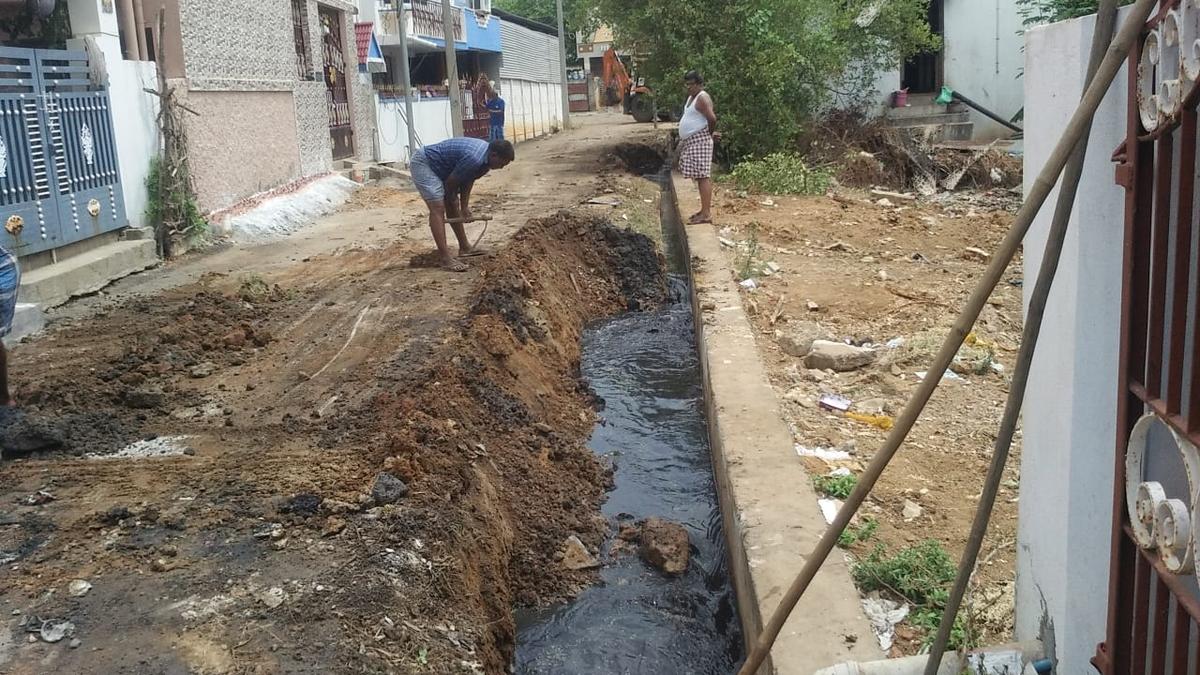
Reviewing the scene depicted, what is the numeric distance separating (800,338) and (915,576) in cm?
332

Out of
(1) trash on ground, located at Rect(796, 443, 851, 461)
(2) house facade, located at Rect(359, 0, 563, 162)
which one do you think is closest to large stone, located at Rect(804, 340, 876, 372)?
(1) trash on ground, located at Rect(796, 443, 851, 461)

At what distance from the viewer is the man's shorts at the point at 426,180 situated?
8547 mm

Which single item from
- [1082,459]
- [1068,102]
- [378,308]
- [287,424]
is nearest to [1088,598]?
[1082,459]

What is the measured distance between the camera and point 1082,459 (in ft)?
7.61

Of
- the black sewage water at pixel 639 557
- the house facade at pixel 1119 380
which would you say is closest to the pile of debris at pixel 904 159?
the black sewage water at pixel 639 557

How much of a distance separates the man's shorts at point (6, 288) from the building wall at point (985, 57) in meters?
16.5

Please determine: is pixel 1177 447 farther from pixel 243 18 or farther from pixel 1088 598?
pixel 243 18

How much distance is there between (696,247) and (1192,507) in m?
8.07

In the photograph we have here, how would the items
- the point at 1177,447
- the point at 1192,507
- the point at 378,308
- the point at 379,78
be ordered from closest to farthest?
the point at 1192,507
the point at 1177,447
the point at 378,308
the point at 379,78

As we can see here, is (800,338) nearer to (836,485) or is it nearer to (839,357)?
(839,357)

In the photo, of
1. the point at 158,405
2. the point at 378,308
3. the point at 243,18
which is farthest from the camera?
the point at 243,18

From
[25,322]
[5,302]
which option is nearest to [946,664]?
[5,302]

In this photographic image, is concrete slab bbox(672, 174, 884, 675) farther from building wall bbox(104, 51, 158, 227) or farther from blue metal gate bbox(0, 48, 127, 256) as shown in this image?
building wall bbox(104, 51, 158, 227)

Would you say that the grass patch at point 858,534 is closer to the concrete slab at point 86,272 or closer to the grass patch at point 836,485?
the grass patch at point 836,485
